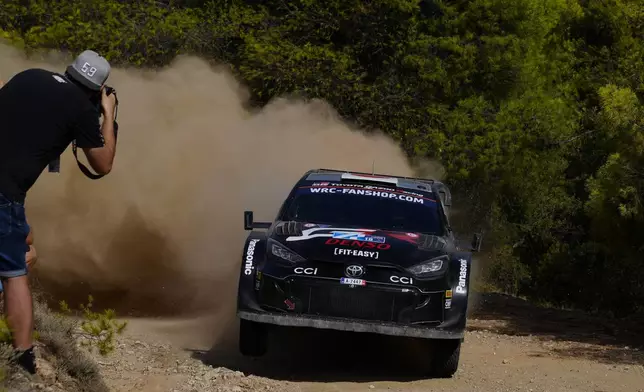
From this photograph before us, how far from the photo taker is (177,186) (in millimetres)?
15922

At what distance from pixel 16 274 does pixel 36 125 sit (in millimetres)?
813

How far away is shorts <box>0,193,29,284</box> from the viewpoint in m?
5.83

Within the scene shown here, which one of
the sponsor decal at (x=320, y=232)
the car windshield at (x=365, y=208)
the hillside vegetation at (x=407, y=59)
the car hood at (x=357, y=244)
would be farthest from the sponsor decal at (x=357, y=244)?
the hillside vegetation at (x=407, y=59)

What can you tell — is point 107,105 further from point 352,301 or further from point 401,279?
point 401,279

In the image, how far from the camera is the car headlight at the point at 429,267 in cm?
936

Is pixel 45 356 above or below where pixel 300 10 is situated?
below

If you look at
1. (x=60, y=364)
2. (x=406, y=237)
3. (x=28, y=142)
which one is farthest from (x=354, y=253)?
(x=28, y=142)

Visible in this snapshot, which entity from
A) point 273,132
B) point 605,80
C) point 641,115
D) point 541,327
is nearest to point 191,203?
point 273,132

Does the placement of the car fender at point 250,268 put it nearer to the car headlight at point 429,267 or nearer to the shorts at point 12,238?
the car headlight at point 429,267

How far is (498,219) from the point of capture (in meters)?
26.4

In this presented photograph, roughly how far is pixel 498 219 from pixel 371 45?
18.9 feet

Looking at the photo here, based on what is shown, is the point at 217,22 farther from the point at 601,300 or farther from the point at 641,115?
the point at 641,115

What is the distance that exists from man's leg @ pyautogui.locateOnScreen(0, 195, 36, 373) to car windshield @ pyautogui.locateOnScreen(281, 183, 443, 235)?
182 inches

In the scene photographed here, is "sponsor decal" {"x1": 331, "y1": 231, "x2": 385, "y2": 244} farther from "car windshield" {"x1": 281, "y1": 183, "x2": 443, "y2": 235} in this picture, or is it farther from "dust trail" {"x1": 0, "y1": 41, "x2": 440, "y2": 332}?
"dust trail" {"x1": 0, "y1": 41, "x2": 440, "y2": 332}
